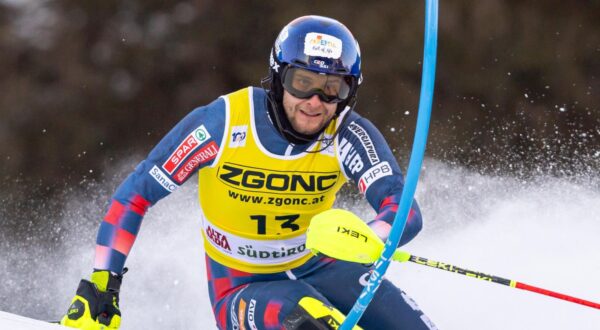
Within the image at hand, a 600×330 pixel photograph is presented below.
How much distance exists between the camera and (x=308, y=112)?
282cm

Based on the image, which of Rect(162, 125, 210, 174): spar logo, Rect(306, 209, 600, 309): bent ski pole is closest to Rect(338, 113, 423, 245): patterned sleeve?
Rect(306, 209, 600, 309): bent ski pole

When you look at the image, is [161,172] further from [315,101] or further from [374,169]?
[374,169]

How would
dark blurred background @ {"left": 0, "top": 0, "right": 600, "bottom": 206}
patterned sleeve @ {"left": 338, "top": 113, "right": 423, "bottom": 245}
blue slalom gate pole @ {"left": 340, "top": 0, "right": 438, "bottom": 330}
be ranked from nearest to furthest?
blue slalom gate pole @ {"left": 340, "top": 0, "right": 438, "bottom": 330} → patterned sleeve @ {"left": 338, "top": 113, "right": 423, "bottom": 245} → dark blurred background @ {"left": 0, "top": 0, "right": 600, "bottom": 206}

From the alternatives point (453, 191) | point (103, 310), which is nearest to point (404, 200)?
point (103, 310)

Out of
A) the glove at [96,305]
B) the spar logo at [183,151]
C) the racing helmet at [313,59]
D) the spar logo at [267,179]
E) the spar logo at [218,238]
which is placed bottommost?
the glove at [96,305]

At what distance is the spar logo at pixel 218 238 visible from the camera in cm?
314

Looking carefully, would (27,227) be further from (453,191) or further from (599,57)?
(599,57)

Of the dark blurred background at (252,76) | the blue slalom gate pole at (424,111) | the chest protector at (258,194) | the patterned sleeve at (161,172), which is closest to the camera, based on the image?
the blue slalom gate pole at (424,111)

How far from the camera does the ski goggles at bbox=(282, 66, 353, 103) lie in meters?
2.76

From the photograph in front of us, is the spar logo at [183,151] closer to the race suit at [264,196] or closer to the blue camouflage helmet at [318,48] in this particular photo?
the race suit at [264,196]

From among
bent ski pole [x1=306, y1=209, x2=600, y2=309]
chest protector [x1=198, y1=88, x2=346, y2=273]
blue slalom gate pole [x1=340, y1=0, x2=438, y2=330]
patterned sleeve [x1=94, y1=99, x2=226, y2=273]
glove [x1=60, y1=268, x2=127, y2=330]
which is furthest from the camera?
chest protector [x1=198, y1=88, x2=346, y2=273]

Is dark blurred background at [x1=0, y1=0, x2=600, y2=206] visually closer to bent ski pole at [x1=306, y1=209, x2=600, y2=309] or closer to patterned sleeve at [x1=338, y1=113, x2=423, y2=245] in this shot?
patterned sleeve at [x1=338, y1=113, x2=423, y2=245]

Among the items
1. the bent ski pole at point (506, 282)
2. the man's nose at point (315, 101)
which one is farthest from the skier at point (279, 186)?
the bent ski pole at point (506, 282)

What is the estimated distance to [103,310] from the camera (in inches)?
105
